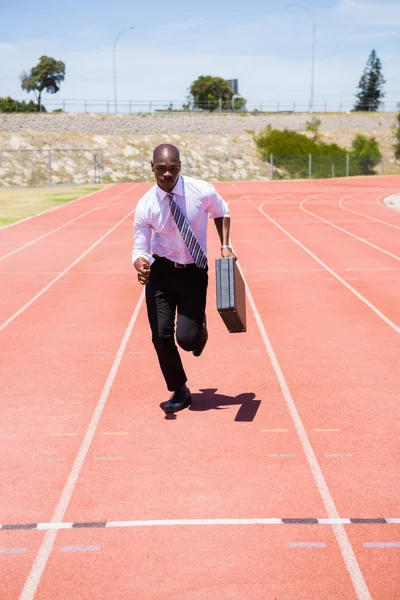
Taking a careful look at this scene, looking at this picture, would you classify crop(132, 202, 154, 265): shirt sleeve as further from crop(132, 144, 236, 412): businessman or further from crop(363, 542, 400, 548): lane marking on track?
crop(363, 542, 400, 548): lane marking on track

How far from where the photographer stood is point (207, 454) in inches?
218

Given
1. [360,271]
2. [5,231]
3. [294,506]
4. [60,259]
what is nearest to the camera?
[294,506]

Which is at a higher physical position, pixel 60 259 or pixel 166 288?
pixel 166 288

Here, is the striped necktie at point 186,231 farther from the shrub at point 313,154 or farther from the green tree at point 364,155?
the green tree at point 364,155

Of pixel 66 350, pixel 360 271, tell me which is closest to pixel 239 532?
pixel 66 350

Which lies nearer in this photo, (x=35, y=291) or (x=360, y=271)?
(x=35, y=291)

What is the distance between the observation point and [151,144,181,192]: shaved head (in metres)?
5.81

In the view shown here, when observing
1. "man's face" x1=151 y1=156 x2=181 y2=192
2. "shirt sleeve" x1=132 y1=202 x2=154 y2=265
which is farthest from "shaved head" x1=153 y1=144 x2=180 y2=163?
"shirt sleeve" x1=132 y1=202 x2=154 y2=265

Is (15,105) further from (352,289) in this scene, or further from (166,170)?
(166,170)

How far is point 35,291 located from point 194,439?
7566 mm

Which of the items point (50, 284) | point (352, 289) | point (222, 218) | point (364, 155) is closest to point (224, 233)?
point (222, 218)

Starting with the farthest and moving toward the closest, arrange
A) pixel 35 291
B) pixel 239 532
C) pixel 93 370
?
pixel 35 291, pixel 93 370, pixel 239 532

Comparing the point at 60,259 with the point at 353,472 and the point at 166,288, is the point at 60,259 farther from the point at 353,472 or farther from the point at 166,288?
the point at 353,472

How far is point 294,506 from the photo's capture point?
4.66 meters
